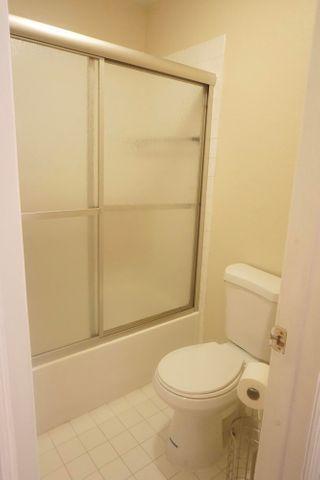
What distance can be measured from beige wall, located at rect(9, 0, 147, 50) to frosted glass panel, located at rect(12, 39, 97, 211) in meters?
0.65

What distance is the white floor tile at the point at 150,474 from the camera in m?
1.36

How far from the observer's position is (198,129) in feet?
6.29

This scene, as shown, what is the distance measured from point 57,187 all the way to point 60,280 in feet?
1.61

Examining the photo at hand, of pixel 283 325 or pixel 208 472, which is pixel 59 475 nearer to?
pixel 208 472

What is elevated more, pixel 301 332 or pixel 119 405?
pixel 301 332

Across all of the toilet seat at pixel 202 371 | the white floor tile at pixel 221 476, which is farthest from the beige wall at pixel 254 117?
the white floor tile at pixel 221 476

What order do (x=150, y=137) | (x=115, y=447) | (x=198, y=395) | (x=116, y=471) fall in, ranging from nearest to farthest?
(x=198, y=395) → (x=116, y=471) → (x=115, y=447) → (x=150, y=137)

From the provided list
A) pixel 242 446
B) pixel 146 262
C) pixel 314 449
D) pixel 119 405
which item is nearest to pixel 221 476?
pixel 242 446

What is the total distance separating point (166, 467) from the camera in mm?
1418

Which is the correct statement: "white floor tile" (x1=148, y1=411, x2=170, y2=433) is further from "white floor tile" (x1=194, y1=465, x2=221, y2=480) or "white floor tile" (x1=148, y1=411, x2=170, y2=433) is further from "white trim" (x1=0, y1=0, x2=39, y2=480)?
"white trim" (x1=0, y1=0, x2=39, y2=480)

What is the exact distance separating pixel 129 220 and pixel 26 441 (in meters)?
1.31

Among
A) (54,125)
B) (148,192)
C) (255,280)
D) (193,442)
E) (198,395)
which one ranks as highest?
(54,125)

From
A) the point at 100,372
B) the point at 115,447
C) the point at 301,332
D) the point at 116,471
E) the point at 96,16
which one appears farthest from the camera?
the point at 96,16

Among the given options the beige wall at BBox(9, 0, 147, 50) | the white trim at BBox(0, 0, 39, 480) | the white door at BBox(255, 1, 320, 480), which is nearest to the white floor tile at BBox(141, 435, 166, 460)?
the white door at BBox(255, 1, 320, 480)
